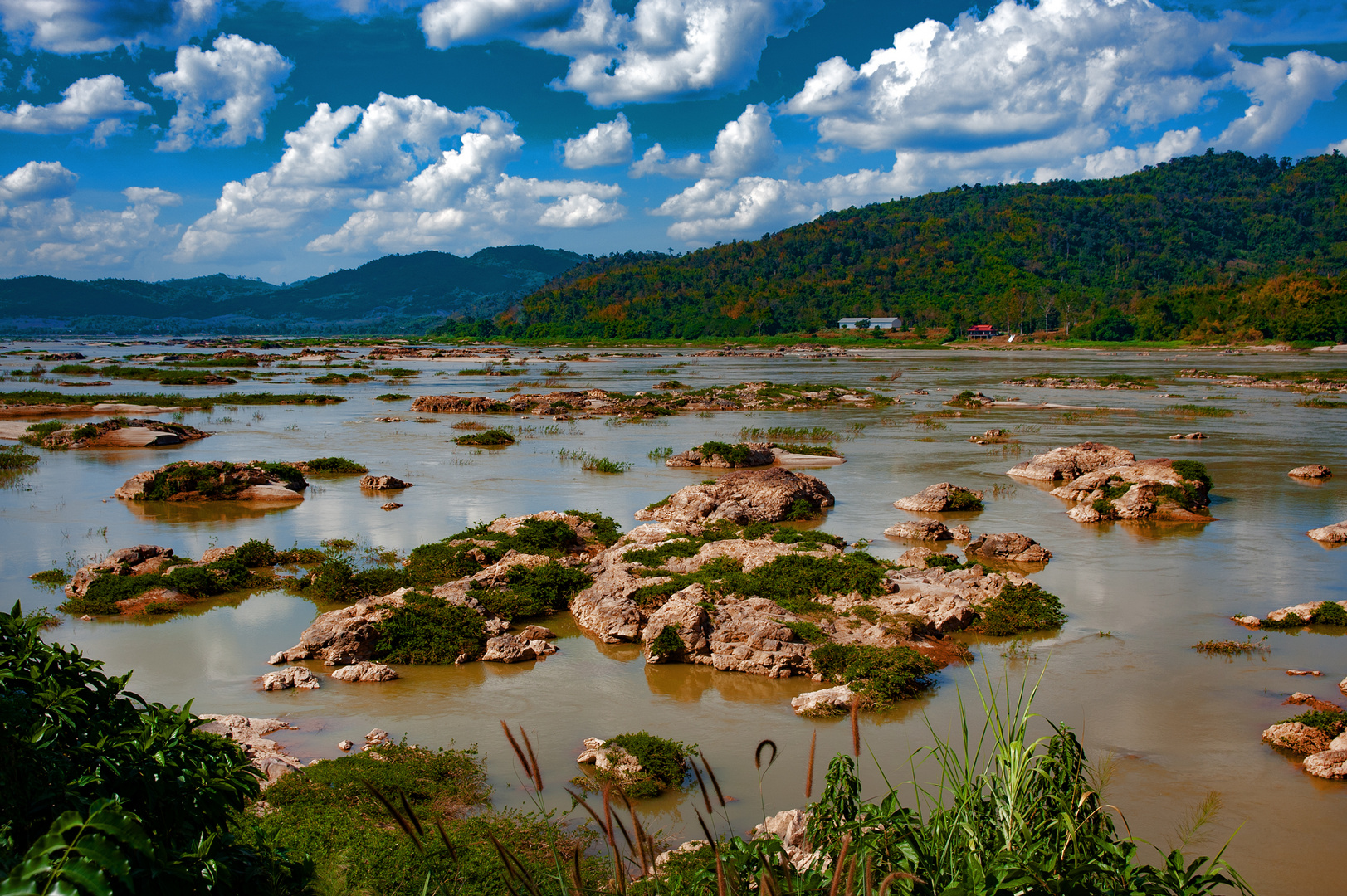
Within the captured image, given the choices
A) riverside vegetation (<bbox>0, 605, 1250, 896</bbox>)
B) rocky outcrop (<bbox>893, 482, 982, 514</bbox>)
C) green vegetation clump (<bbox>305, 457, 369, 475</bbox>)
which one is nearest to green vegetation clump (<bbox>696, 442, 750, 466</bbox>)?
rocky outcrop (<bbox>893, 482, 982, 514</bbox>)

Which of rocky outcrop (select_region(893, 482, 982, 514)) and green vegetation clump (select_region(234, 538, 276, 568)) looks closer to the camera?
green vegetation clump (select_region(234, 538, 276, 568))

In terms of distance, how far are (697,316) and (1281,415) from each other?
118854 millimetres

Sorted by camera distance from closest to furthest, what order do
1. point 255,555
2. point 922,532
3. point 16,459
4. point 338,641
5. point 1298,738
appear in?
1. point 1298,738
2. point 338,641
3. point 255,555
4. point 922,532
5. point 16,459

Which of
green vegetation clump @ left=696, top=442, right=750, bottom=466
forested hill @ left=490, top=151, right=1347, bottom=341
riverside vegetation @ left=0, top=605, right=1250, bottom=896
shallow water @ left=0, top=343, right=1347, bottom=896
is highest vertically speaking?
forested hill @ left=490, top=151, right=1347, bottom=341

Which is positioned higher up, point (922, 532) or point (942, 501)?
point (942, 501)

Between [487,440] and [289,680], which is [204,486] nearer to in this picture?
[487,440]

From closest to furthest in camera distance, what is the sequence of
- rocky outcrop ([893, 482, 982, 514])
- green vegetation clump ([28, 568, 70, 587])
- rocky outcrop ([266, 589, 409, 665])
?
rocky outcrop ([266, 589, 409, 665]) < green vegetation clump ([28, 568, 70, 587]) < rocky outcrop ([893, 482, 982, 514])

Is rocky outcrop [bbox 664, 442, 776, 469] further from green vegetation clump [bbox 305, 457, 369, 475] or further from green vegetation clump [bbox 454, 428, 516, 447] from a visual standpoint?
green vegetation clump [bbox 305, 457, 369, 475]

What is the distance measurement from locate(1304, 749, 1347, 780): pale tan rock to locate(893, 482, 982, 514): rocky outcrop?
10.00 meters

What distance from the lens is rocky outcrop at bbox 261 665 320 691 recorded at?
8750 mm

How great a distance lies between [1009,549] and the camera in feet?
44.9

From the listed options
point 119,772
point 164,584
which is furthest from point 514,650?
point 119,772

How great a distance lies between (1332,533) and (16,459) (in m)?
30.2

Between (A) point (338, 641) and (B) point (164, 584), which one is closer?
(A) point (338, 641)
